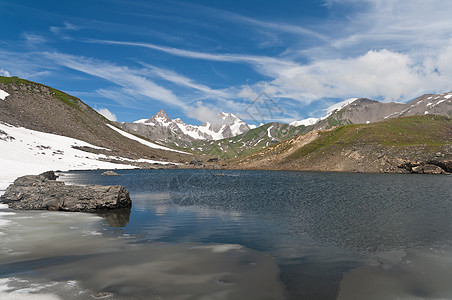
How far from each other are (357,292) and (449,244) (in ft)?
43.0

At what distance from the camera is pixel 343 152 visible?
13800 centimetres

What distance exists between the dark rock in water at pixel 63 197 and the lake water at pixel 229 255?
276 cm

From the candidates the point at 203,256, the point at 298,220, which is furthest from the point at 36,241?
the point at 298,220

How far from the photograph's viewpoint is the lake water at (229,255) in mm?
12367

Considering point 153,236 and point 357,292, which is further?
point 153,236

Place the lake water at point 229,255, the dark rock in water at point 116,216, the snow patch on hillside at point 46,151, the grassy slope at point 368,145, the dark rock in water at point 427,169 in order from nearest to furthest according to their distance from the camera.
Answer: the lake water at point 229,255
the dark rock in water at point 116,216
the dark rock in water at point 427,169
the grassy slope at point 368,145
the snow patch on hillside at point 46,151

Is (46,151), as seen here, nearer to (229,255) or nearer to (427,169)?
(229,255)

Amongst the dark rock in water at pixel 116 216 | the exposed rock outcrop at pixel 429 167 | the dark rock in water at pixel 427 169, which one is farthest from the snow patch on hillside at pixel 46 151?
the dark rock in water at pixel 427 169

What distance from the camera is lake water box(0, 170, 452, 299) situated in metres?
12.4

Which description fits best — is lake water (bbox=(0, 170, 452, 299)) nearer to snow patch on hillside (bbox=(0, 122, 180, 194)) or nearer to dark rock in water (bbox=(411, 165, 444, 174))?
dark rock in water (bbox=(411, 165, 444, 174))

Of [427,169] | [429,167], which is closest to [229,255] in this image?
[427,169]

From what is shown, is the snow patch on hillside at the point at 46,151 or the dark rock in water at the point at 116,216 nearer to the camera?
the dark rock in water at the point at 116,216

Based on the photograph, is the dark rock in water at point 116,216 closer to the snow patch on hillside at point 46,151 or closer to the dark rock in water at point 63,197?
the dark rock in water at point 63,197

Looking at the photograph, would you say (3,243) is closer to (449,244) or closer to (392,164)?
(449,244)
